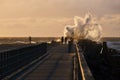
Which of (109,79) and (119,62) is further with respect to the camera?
(119,62)

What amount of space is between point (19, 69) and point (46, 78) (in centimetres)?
582

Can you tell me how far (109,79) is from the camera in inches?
1439

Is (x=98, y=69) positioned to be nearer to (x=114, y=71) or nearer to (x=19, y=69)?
(x=114, y=71)

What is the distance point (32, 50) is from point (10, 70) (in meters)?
12.8

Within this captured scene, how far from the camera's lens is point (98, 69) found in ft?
144

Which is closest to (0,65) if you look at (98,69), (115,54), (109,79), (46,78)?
(46,78)

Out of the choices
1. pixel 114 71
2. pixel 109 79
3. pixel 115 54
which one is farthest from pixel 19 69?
pixel 115 54

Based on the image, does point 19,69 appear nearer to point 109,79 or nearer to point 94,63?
point 109,79

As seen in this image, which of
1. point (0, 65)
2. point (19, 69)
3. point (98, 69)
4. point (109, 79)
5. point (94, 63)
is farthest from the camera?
point (94, 63)

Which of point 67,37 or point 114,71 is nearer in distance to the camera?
point 114,71

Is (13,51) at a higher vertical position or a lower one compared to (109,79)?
higher

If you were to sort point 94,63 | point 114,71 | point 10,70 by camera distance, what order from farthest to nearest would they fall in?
1. point 94,63
2. point 114,71
3. point 10,70

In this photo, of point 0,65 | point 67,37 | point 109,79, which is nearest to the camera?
point 0,65

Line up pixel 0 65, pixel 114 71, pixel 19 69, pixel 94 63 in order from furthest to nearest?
pixel 94 63, pixel 114 71, pixel 19 69, pixel 0 65
